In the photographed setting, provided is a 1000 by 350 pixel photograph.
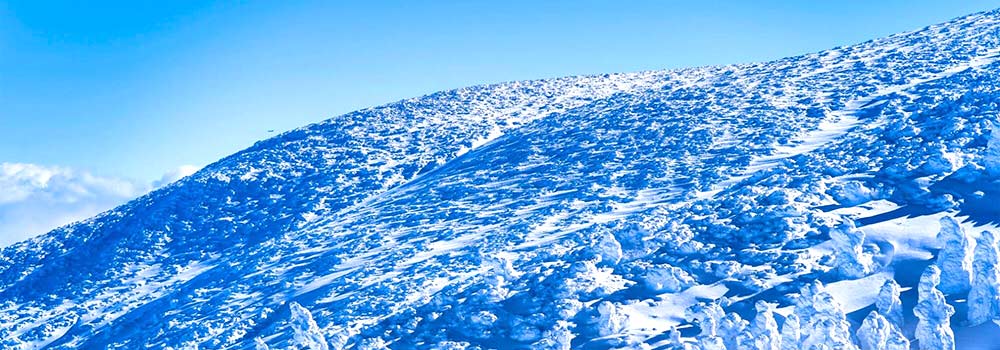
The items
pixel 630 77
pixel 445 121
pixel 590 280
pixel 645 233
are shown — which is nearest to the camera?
pixel 590 280

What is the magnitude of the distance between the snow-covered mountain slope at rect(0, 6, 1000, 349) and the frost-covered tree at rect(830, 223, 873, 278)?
10 cm

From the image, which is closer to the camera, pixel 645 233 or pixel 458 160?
pixel 645 233

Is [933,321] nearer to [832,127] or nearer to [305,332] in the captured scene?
[305,332]

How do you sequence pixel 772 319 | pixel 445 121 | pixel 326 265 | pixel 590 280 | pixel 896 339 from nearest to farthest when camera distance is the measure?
pixel 896 339, pixel 772 319, pixel 590 280, pixel 326 265, pixel 445 121

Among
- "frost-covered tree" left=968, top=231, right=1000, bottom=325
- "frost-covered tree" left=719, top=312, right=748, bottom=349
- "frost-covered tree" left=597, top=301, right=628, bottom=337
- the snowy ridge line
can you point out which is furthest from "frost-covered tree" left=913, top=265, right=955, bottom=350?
the snowy ridge line

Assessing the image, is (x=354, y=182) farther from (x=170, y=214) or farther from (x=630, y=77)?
(x=630, y=77)

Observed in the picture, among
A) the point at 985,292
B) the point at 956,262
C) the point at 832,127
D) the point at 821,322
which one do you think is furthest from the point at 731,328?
the point at 832,127

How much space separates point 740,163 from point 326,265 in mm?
28646

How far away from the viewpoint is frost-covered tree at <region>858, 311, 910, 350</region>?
33688 millimetres

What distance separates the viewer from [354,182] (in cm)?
8325

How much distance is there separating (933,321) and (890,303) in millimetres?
2290

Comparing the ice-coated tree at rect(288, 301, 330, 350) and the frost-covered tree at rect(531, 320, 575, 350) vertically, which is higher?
the ice-coated tree at rect(288, 301, 330, 350)

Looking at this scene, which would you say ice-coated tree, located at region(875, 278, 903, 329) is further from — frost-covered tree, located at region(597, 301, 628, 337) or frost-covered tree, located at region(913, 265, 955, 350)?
frost-covered tree, located at region(597, 301, 628, 337)

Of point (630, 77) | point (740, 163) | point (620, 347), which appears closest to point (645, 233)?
point (620, 347)
